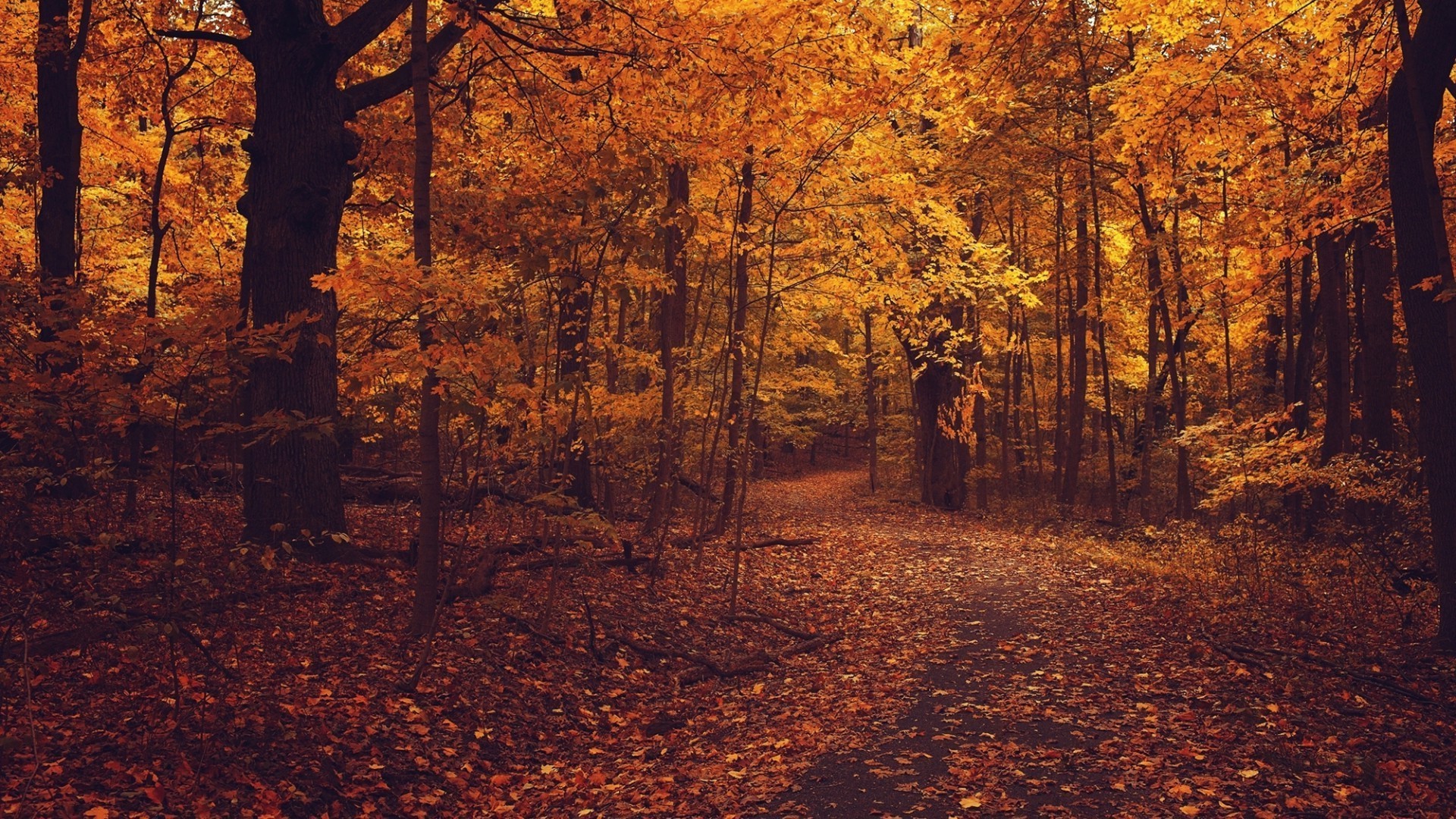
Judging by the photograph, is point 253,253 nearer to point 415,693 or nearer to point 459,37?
point 459,37

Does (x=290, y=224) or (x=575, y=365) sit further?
(x=575, y=365)

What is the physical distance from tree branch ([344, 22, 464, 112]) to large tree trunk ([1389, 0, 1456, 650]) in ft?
27.1

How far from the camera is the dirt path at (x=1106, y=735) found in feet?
15.5

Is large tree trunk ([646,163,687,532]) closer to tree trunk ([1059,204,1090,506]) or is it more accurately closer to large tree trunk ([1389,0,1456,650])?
large tree trunk ([1389,0,1456,650])

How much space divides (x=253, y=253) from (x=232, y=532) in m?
2.90

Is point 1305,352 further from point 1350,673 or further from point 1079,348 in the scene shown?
point 1350,673

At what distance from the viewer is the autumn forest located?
5320 millimetres

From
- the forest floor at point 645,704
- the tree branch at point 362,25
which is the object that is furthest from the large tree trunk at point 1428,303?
the tree branch at point 362,25

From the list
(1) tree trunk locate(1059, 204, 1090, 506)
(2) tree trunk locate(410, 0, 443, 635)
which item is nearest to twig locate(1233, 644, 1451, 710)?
(2) tree trunk locate(410, 0, 443, 635)

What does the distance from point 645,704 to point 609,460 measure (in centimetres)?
519

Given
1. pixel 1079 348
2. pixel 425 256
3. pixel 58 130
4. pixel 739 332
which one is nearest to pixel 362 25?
pixel 425 256

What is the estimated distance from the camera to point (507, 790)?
562cm

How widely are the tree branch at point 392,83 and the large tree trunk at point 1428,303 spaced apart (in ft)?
27.1

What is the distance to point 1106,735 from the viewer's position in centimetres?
569
